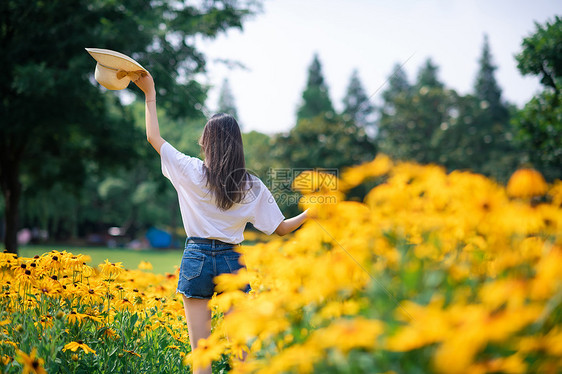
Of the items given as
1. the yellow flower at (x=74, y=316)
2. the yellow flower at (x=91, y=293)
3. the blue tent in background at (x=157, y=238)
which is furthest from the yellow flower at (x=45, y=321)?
the blue tent in background at (x=157, y=238)

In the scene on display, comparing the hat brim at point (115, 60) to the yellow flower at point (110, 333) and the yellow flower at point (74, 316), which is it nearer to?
the yellow flower at point (74, 316)

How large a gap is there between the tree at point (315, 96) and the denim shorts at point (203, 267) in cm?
3605

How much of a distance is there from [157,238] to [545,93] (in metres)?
31.3

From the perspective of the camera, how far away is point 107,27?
870 centimetres

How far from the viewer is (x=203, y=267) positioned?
2.31 m

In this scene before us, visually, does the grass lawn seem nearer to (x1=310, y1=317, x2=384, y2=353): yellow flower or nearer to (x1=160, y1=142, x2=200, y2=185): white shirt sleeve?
(x1=160, y1=142, x2=200, y2=185): white shirt sleeve

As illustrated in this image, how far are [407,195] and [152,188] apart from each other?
104 feet

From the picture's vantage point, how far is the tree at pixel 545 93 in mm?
6262

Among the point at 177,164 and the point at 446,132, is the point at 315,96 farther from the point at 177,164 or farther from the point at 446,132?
the point at 177,164

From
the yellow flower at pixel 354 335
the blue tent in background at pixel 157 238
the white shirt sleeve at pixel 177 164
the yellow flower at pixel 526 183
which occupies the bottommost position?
the blue tent in background at pixel 157 238

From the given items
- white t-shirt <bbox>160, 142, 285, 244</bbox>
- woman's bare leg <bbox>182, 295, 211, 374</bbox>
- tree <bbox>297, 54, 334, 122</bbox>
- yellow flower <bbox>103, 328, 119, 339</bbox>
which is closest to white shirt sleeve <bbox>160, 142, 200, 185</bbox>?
white t-shirt <bbox>160, 142, 285, 244</bbox>

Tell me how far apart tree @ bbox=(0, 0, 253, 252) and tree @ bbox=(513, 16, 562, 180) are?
6462 millimetres

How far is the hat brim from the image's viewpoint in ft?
8.35

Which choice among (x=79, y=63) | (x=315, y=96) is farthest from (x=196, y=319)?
(x=315, y=96)
